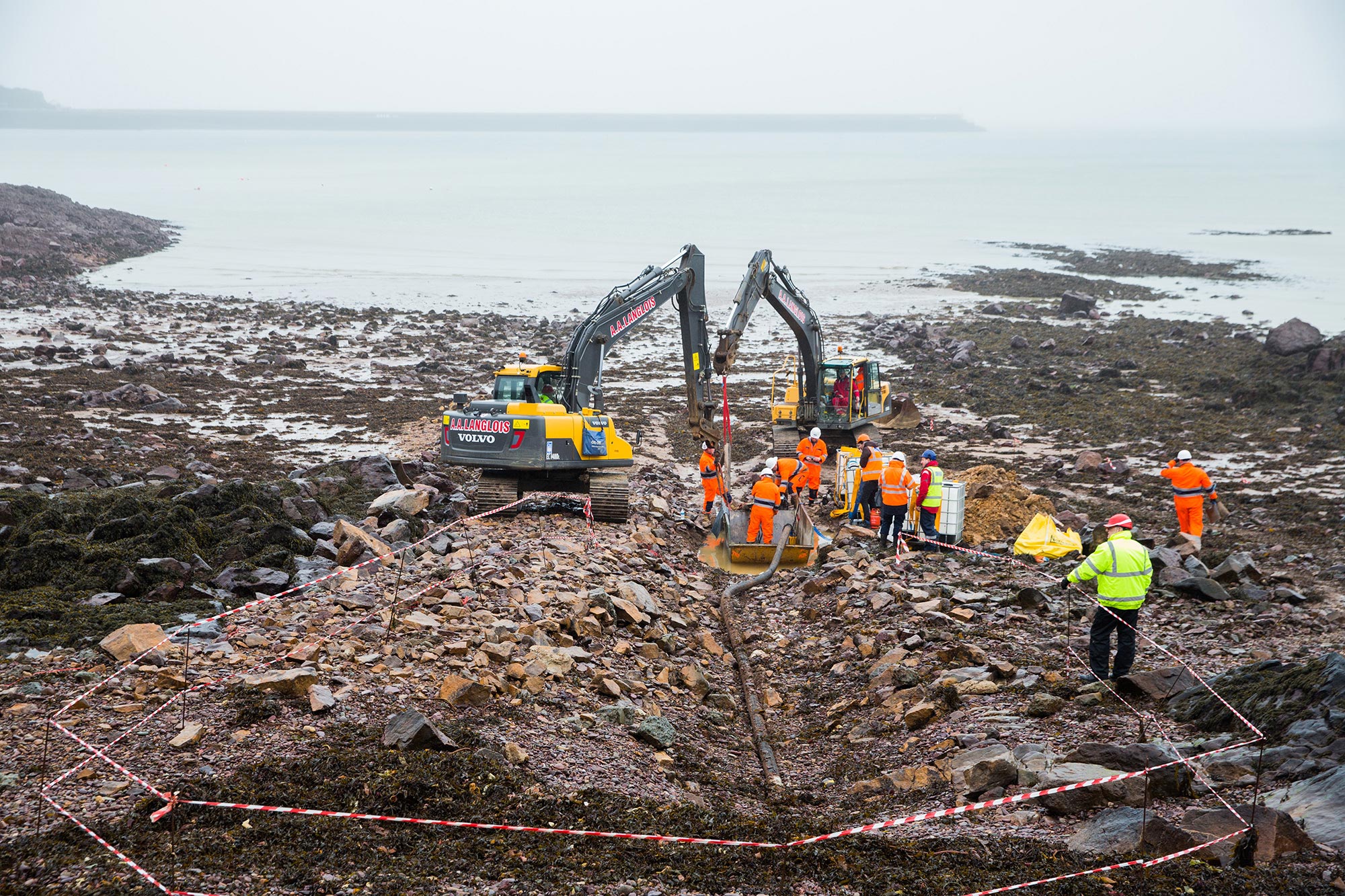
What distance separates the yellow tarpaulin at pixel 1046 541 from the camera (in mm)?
15375

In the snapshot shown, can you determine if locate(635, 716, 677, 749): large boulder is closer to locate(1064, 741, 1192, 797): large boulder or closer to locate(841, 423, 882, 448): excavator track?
locate(1064, 741, 1192, 797): large boulder

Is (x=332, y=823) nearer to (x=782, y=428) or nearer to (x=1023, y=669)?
(x=1023, y=669)

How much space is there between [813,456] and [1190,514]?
612 cm

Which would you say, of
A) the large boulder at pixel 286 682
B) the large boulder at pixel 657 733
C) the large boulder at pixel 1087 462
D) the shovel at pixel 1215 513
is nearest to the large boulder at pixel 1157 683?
the large boulder at pixel 657 733

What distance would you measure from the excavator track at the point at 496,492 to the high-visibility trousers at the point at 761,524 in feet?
12.5

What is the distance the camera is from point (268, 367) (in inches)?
1297

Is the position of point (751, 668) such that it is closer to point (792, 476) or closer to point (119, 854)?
point (792, 476)

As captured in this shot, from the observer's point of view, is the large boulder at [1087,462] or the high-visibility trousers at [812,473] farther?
the large boulder at [1087,462]

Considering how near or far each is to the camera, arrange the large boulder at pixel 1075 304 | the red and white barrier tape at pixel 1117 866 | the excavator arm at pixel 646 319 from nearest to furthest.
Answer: the red and white barrier tape at pixel 1117 866 → the excavator arm at pixel 646 319 → the large boulder at pixel 1075 304

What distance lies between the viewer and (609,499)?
55.6 feet

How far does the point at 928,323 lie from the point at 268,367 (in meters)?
26.8

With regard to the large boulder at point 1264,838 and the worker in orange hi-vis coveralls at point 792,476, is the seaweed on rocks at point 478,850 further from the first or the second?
the worker in orange hi-vis coveralls at point 792,476

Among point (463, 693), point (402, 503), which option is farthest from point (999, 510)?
point (463, 693)

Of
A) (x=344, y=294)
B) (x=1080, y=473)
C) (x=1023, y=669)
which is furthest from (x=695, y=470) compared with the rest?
(x=344, y=294)
